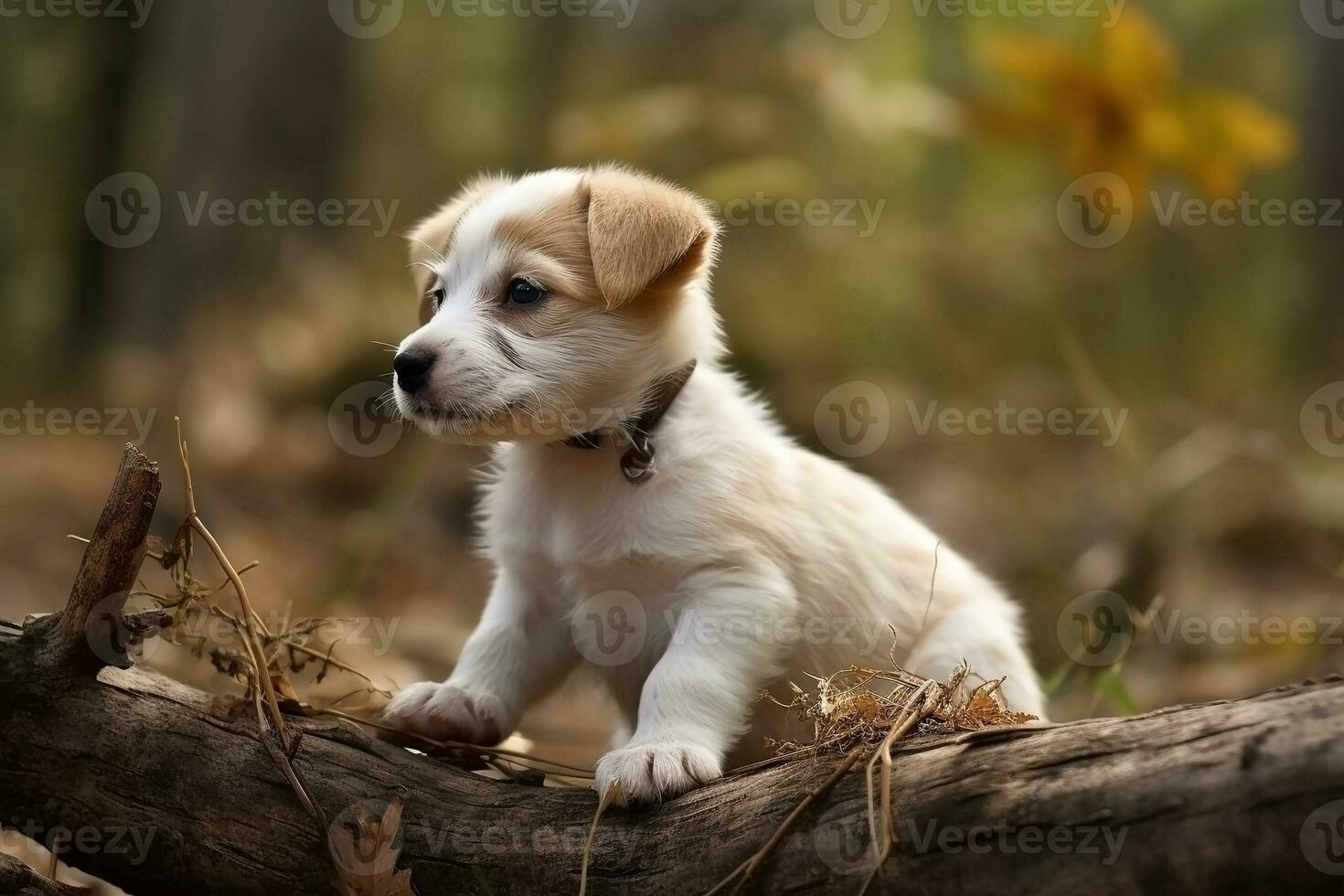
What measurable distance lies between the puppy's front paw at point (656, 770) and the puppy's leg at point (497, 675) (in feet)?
2.16

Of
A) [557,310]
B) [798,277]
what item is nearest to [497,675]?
[557,310]

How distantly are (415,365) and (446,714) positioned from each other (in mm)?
994

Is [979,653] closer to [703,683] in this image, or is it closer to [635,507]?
[703,683]

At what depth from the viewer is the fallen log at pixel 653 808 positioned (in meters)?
2.02

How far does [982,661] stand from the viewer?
3.46 meters

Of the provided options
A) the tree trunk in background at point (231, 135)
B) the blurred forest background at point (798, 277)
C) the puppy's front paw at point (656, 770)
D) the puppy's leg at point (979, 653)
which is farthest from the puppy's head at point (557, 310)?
the tree trunk in background at point (231, 135)

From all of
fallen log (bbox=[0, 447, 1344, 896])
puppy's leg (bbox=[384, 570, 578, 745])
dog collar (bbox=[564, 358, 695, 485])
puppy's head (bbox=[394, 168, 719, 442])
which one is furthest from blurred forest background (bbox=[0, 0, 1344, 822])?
fallen log (bbox=[0, 447, 1344, 896])

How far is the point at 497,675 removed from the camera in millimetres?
3535

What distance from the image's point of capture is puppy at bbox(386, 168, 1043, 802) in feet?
10.4

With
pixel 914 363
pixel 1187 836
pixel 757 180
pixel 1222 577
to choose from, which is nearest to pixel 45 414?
pixel 757 180

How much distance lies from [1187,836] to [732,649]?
51.7 inches

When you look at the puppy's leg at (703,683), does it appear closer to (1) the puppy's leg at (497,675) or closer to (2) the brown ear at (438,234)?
(1) the puppy's leg at (497,675)

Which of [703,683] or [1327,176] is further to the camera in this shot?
[1327,176]

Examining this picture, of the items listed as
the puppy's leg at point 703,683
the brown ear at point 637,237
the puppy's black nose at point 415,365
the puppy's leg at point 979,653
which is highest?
the brown ear at point 637,237
